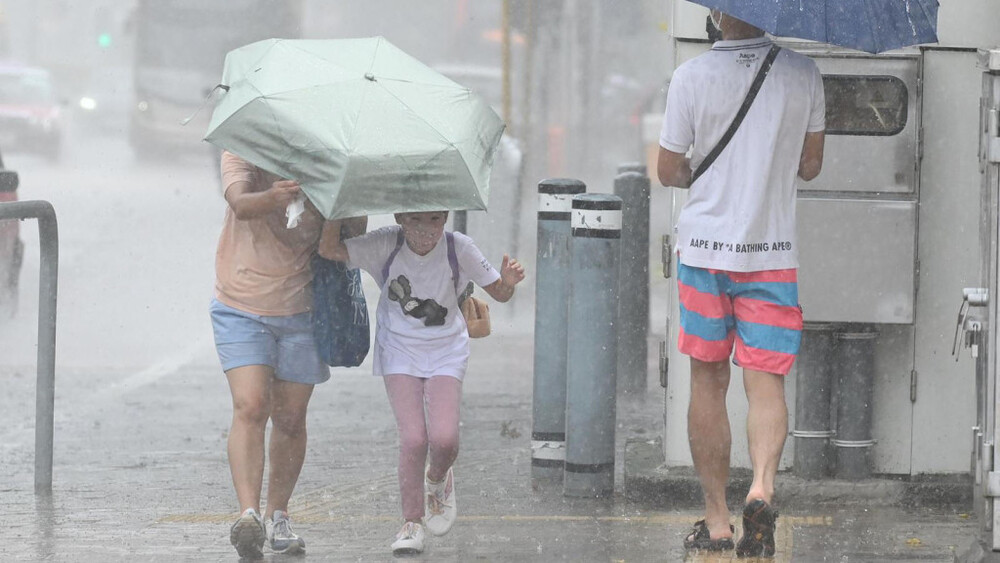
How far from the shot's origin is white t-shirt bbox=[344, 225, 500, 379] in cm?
566

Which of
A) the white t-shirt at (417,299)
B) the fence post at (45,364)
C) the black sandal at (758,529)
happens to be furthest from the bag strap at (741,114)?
the fence post at (45,364)

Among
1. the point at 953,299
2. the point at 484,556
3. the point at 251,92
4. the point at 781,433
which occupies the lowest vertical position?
the point at 484,556

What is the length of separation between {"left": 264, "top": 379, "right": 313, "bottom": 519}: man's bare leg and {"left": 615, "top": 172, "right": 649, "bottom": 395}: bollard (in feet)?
13.8

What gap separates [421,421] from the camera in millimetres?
5699

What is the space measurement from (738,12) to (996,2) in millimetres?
1577

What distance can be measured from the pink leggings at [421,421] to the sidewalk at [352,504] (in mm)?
313

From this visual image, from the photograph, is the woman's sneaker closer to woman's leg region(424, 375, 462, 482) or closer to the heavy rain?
the heavy rain

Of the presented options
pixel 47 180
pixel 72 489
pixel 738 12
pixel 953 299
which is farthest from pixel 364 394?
pixel 47 180

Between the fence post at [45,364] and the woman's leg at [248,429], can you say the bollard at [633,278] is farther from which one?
the woman's leg at [248,429]

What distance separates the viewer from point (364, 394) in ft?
33.0

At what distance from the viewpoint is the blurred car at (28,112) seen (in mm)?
33250

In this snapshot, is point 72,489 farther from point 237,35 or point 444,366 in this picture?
point 237,35

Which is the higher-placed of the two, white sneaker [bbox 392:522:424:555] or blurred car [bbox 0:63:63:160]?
blurred car [bbox 0:63:63:160]

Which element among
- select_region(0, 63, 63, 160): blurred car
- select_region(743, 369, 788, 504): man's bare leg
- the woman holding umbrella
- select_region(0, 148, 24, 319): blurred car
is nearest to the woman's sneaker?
the woman holding umbrella
